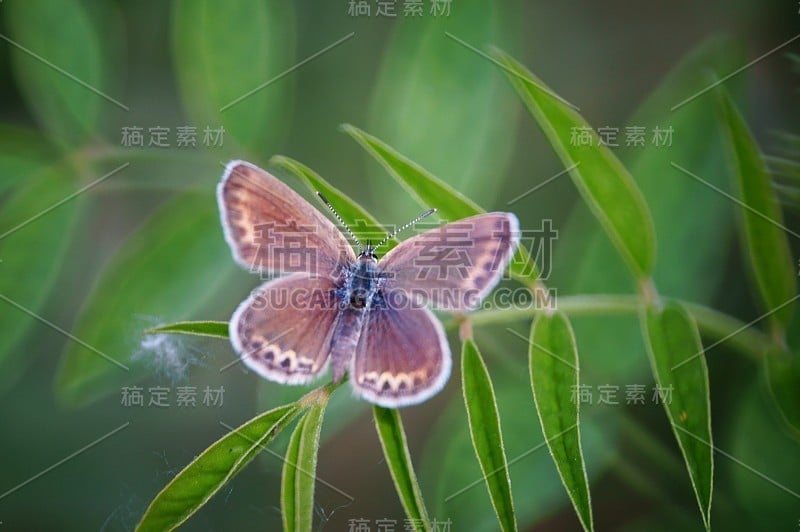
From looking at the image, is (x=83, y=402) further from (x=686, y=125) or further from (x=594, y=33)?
(x=594, y=33)

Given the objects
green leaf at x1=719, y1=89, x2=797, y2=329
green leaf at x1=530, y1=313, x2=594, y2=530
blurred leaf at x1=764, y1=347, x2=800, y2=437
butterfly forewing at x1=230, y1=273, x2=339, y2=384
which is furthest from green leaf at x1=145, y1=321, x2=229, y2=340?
blurred leaf at x1=764, y1=347, x2=800, y2=437

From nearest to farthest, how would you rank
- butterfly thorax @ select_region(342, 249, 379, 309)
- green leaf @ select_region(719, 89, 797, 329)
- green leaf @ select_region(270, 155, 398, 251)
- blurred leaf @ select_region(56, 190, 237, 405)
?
green leaf @ select_region(270, 155, 398, 251)
green leaf @ select_region(719, 89, 797, 329)
butterfly thorax @ select_region(342, 249, 379, 309)
blurred leaf @ select_region(56, 190, 237, 405)

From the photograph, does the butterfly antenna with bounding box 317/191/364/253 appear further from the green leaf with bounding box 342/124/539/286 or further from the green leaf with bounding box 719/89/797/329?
the green leaf with bounding box 719/89/797/329

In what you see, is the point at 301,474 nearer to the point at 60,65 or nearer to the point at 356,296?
the point at 356,296

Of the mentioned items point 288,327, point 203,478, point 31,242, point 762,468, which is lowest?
point 762,468

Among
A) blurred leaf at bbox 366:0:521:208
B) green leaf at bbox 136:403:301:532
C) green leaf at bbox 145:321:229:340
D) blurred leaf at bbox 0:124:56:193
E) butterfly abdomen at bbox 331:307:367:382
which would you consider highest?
blurred leaf at bbox 366:0:521:208

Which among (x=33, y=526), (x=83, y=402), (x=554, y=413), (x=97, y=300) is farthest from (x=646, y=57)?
(x=33, y=526)

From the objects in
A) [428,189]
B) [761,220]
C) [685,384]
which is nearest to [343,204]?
[428,189]
